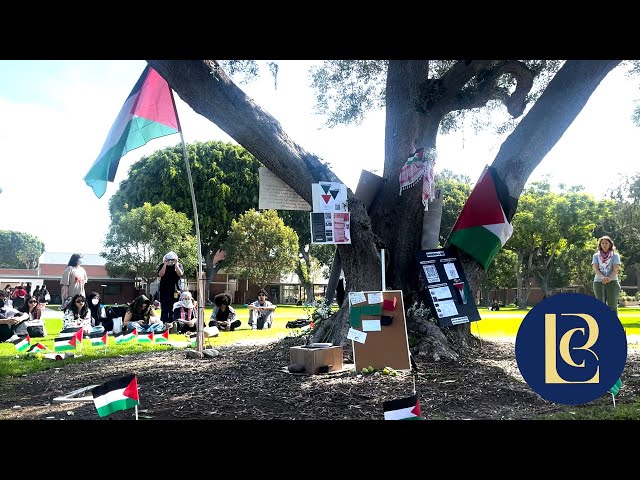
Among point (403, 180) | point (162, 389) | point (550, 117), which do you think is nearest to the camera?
point (162, 389)

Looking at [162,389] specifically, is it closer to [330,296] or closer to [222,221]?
[330,296]

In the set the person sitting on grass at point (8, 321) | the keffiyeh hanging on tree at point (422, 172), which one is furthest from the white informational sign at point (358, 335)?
the person sitting on grass at point (8, 321)

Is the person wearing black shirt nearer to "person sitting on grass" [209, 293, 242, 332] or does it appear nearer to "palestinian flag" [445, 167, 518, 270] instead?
"person sitting on grass" [209, 293, 242, 332]

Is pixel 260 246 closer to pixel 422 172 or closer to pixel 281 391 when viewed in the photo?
pixel 422 172

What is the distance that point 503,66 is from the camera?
881 cm

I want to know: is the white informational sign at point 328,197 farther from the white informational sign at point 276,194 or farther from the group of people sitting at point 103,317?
the group of people sitting at point 103,317

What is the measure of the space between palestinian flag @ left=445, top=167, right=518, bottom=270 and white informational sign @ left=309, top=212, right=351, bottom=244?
155 centimetres

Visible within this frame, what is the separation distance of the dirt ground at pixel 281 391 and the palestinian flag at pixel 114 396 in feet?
1.97

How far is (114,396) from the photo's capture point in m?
4.24

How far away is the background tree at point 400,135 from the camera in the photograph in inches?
287

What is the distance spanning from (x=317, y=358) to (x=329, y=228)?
5.67 ft

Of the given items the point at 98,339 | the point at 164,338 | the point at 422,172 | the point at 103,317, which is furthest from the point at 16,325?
the point at 422,172
